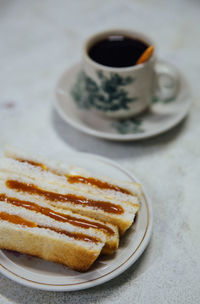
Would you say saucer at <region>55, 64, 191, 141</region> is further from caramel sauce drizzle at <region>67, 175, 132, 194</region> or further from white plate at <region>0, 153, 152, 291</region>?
white plate at <region>0, 153, 152, 291</region>

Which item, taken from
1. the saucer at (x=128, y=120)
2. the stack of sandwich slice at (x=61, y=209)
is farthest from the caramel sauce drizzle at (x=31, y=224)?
the saucer at (x=128, y=120)

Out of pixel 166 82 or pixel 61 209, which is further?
pixel 166 82

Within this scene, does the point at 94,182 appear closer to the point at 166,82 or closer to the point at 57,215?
the point at 57,215


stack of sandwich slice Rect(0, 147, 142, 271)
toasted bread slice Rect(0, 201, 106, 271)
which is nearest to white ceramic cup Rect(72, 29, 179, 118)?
stack of sandwich slice Rect(0, 147, 142, 271)

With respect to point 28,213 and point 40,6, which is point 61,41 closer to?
point 40,6

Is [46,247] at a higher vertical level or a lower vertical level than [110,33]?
lower

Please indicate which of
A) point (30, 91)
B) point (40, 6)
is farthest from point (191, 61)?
point (40, 6)

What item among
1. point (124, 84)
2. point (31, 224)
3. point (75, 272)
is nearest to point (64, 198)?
point (31, 224)

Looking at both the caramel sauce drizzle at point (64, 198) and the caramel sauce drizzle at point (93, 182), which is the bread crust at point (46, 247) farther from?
the caramel sauce drizzle at point (93, 182)
